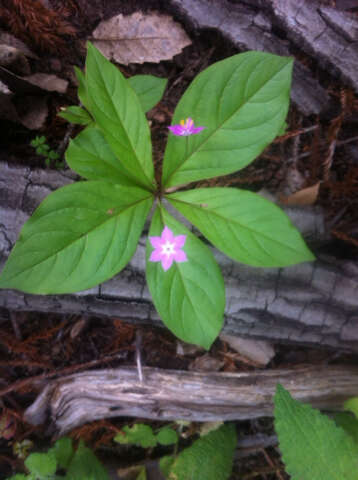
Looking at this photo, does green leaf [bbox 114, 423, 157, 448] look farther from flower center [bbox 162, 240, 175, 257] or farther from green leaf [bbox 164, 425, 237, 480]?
flower center [bbox 162, 240, 175, 257]

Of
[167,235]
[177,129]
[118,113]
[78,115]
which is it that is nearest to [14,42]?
[78,115]

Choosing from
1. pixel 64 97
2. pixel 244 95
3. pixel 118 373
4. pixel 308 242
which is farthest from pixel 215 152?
pixel 118 373

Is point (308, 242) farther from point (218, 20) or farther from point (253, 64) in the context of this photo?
point (218, 20)

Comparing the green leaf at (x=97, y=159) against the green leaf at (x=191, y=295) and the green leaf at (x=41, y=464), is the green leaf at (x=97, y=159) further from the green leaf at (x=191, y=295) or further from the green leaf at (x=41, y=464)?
the green leaf at (x=41, y=464)

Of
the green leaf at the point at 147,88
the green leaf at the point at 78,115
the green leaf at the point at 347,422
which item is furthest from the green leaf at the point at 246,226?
the green leaf at the point at 347,422

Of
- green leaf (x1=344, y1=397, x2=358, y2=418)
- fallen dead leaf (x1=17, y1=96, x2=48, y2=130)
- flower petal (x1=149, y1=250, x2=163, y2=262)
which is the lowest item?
green leaf (x1=344, y1=397, x2=358, y2=418)

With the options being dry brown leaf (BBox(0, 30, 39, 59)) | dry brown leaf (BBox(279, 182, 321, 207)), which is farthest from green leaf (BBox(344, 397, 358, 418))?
dry brown leaf (BBox(0, 30, 39, 59))

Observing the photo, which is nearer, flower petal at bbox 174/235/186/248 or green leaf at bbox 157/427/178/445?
flower petal at bbox 174/235/186/248
